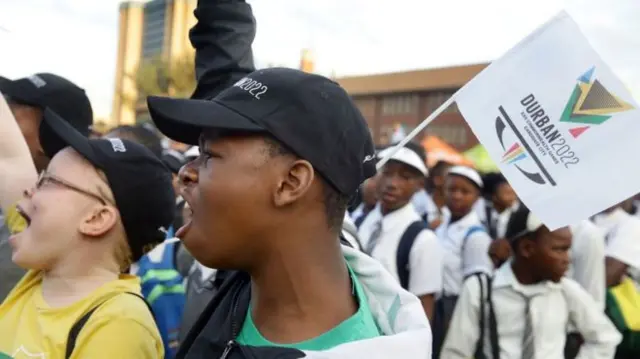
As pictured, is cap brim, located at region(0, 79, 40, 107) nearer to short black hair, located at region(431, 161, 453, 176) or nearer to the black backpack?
the black backpack

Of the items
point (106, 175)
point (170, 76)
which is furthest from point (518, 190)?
point (170, 76)

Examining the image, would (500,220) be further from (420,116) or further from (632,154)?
(420,116)

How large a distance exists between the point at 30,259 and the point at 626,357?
3662mm

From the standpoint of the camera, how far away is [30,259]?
69.3 inches

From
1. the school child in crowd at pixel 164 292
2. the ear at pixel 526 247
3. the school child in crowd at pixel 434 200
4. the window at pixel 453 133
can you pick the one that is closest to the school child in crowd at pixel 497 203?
the school child in crowd at pixel 434 200

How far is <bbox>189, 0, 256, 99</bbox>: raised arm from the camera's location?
2.04 metres

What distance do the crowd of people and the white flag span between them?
0.57 m

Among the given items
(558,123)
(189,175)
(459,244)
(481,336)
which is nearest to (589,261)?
(459,244)

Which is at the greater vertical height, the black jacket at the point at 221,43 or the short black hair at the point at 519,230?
the black jacket at the point at 221,43

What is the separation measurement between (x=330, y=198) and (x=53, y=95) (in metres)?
1.86

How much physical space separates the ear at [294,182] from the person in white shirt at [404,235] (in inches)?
86.9

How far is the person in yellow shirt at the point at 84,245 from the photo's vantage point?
1.63 metres

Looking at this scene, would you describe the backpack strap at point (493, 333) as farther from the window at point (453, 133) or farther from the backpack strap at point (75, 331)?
the window at point (453, 133)

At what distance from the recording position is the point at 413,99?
4016 centimetres
